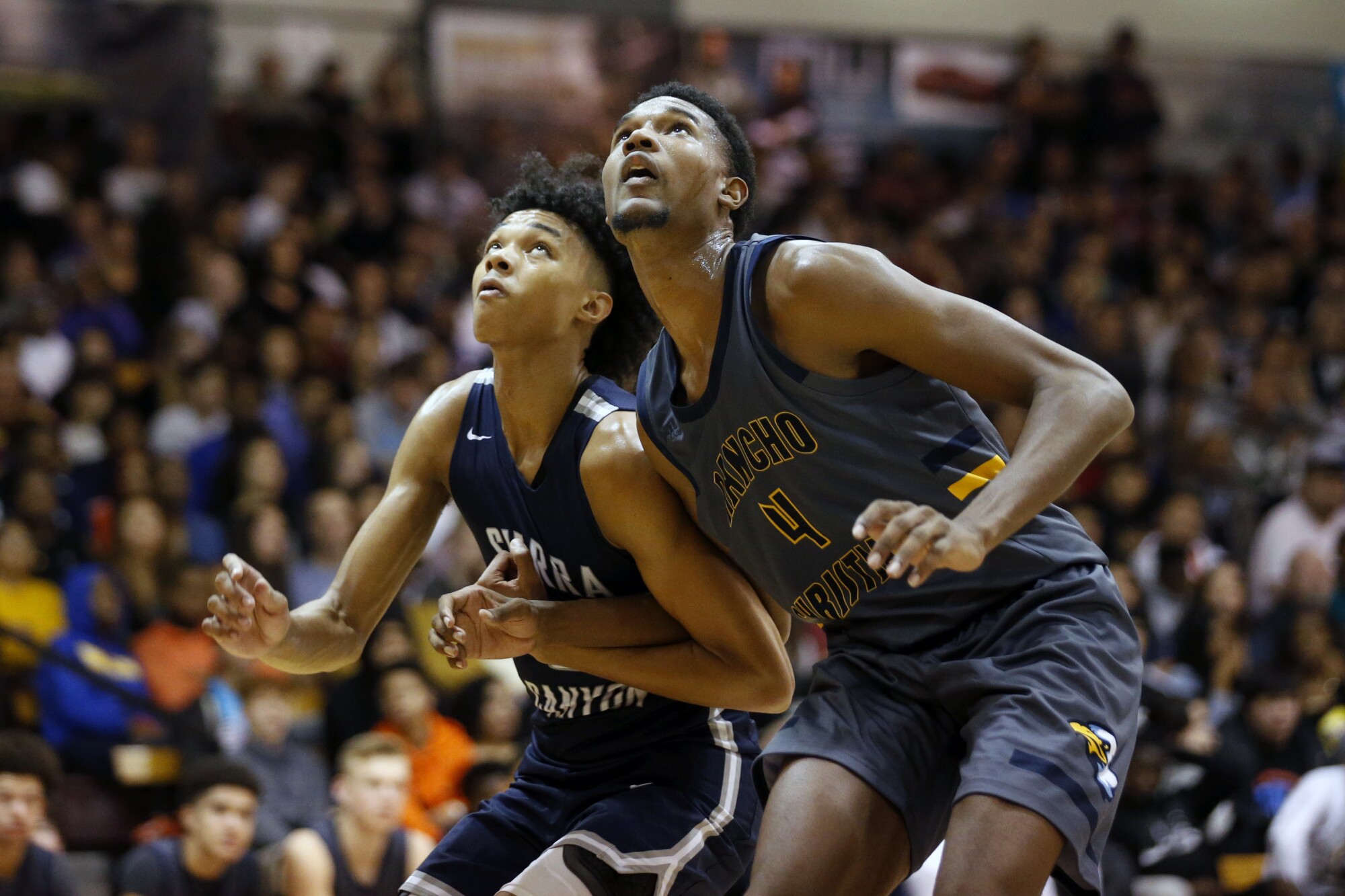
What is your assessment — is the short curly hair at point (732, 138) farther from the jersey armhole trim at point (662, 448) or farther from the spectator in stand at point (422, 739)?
the spectator in stand at point (422, 739)

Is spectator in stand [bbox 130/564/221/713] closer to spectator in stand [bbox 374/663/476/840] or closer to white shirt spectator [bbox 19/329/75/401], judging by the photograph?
spectator in stand [bbox 374/663/476/840]

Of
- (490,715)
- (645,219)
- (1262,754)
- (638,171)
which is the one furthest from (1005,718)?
(1262,754)

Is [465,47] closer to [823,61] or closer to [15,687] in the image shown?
[823,61]

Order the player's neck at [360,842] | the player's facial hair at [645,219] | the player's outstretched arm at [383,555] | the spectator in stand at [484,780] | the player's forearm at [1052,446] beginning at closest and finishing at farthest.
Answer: the player's forearm at [1052,446]
the player's facial hair at [645,219]
the player's outstretched arm at [383,555]
the player's neck at [360,842]
the spectator in stand at [484,780]

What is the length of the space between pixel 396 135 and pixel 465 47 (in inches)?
37.6

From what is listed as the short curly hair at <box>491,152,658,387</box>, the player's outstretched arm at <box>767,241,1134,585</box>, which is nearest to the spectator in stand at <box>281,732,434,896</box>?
the short curly hair at <box>491,152,658,387</box>

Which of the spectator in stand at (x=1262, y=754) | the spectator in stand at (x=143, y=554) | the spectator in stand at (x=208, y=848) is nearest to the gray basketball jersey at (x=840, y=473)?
the spectator in stand at (x=208, y=848)

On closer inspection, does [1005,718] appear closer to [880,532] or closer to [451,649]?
[880,532]

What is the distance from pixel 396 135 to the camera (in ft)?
39.7

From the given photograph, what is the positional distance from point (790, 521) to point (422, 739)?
4.12 metres

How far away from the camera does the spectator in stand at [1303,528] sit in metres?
9.58

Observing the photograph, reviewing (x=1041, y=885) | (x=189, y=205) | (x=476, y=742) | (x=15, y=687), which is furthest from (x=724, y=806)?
(x=189, y=205)

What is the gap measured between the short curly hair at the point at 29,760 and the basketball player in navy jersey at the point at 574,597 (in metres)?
2.45

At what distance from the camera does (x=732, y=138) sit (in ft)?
11.7
